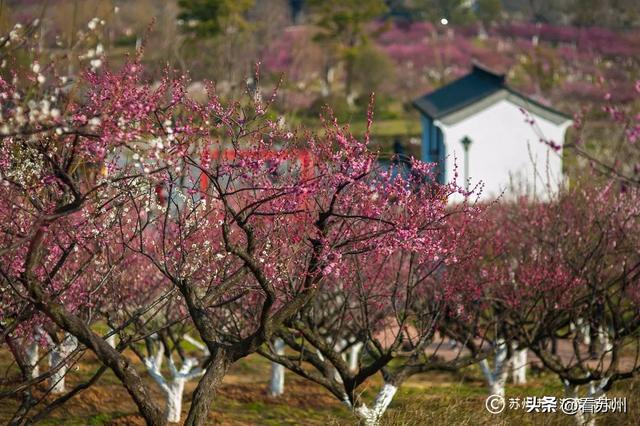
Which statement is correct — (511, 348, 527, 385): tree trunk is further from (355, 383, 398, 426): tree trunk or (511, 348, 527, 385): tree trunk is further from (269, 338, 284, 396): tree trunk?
(355, 383, 398, 426): tree trunk

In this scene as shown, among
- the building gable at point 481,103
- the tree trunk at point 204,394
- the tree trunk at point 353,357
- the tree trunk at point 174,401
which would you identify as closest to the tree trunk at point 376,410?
the tree trunk at point 204,394

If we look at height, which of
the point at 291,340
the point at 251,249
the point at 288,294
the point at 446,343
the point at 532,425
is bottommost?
the point at 446,343

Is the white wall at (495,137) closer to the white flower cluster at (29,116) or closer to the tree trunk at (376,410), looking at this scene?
the tree trunk at (376,410)

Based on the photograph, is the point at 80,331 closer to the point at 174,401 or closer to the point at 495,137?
the point at 174,401

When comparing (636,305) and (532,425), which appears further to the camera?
(636,305)

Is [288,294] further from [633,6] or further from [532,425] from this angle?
[633,6]

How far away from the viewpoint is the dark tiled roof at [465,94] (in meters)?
39.8

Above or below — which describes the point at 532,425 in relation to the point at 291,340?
below

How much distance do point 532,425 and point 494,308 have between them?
3.59 m

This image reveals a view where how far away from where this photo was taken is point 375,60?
67000 mm

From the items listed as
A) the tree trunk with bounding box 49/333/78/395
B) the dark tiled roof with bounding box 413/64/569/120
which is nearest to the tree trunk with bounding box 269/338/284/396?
the tree trunk with bounding box 49/333/78/395

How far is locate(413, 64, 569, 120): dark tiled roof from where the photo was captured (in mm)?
39844

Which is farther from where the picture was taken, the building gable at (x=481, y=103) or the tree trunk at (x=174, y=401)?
the building gable at (x=481, y=103)

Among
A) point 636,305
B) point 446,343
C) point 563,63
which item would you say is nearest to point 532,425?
point 636,305
